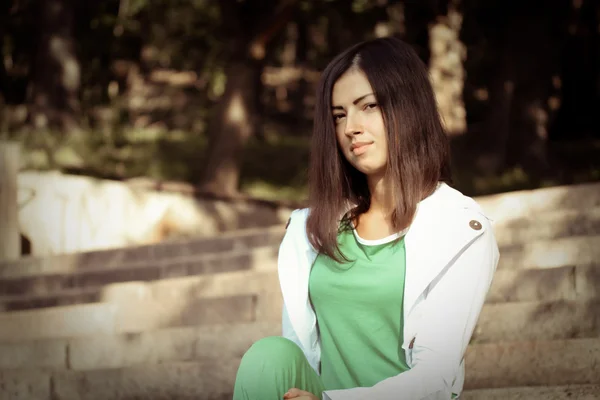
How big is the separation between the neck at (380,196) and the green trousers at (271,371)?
538 millimetres

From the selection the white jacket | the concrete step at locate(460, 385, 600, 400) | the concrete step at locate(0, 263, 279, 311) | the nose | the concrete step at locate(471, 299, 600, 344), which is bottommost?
the concrete step at locate(0, 263, 279, 311)

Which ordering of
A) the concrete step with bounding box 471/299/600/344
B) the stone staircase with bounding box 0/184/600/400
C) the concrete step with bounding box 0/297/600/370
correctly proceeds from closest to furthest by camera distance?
the stone staircase with bounding box 0/184/600/400 < the concrete step with bounding box 471/299/600/344 < the concrete step with bounding box 0/297/600/370

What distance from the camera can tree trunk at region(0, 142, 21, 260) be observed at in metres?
8.53

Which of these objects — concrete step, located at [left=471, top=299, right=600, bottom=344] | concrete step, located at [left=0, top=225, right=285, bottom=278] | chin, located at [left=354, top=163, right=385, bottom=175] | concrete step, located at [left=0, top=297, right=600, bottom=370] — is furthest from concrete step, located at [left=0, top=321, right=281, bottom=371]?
concrete step, located at [left=0, top=225, right=285, bottom=278]

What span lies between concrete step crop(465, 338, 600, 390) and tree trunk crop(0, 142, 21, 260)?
567cm

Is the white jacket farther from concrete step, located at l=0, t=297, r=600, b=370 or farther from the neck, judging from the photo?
concrete step, located at l=0, t=297, r=600, b=370

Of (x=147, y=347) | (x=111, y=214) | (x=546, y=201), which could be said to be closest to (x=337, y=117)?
(x=147, y=347)

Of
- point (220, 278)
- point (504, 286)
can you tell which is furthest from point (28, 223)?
point (504, 286)

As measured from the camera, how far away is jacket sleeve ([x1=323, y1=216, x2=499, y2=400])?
266 centimetres

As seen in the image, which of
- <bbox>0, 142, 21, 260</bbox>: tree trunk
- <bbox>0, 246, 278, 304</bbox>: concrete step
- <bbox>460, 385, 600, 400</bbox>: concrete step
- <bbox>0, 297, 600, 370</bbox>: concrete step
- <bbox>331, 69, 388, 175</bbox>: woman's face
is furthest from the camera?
<bbox>0, 142, 21, 260</bbox>: tree trunk

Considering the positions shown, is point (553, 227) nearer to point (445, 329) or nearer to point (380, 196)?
point (380, 196)

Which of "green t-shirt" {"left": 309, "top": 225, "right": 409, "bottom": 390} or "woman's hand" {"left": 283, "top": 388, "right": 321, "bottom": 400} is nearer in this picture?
"woman's hand" {"left": 283, "top": 388, "right": 321, "bottom": 400}

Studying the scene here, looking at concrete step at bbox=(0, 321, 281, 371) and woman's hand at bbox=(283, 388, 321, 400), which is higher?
woman's hand at bbox=(283, 388, 321, 400)

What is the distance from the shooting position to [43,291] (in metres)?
7.32
